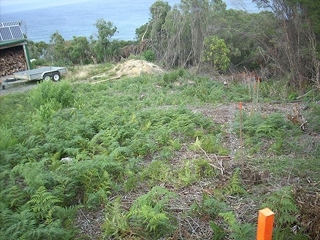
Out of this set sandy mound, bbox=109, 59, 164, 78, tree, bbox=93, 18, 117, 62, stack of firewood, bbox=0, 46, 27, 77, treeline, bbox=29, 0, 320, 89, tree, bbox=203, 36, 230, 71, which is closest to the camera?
treeline, bbox=29, 0, 320, 89

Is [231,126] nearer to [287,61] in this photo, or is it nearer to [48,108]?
[48,108]

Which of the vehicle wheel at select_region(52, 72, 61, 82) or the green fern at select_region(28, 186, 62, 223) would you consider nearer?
the green fern at select_region(28, 186, 62, 223)

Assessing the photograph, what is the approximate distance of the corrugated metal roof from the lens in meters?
19.4

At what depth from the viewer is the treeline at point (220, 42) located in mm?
14648

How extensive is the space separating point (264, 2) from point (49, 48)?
18.0 m

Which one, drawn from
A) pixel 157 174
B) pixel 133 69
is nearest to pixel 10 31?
pixel 133 69

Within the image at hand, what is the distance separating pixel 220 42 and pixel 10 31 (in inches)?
463

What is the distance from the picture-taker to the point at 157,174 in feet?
17.2

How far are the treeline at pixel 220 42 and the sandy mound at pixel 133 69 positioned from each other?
1.78 metres

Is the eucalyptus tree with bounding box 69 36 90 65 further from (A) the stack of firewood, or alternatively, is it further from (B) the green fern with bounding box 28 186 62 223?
(B) the green fern with bounding box 28 186 62 223

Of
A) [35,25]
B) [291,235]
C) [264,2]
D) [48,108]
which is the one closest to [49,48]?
[35,25]

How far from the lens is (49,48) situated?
90.7 ft

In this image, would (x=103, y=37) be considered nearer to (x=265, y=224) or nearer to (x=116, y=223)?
(x=116, y=223)

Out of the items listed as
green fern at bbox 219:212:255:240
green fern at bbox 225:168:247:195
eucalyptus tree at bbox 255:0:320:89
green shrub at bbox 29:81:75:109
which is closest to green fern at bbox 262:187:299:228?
green fern at bbox 219:212:255:240
